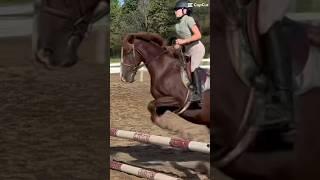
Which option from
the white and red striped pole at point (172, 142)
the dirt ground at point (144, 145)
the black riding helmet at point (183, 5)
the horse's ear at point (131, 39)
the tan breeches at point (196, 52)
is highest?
the black riding helmet at point (183, 5)

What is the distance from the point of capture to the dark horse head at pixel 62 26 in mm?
2240

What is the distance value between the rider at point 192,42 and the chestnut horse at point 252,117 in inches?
102

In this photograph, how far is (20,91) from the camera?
2.35m

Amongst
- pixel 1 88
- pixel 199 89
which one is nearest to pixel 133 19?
pixel 199 89

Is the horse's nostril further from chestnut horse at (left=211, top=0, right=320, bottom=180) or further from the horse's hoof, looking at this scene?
chestnut horse at (left=211, top=0, right=320, bottom=180)

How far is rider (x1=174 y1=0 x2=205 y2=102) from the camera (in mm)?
4625

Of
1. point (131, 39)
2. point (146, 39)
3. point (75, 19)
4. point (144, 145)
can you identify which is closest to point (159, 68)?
point (146, 39)

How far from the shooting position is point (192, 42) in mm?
4633

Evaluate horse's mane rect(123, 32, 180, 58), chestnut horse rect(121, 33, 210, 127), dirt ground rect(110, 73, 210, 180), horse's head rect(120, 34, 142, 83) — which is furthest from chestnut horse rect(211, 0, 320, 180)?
horse's head rect(120, 34, 142, 83)

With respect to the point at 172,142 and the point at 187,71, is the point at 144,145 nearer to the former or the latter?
the point at 187,71

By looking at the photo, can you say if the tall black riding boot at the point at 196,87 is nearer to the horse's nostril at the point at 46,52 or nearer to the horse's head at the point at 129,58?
the horse's head at the point at 129,58

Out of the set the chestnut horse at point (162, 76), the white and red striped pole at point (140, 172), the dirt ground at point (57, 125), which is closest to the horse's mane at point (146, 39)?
the chestnut horse at point (162, 76)

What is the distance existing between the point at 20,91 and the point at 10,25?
0.94 feet

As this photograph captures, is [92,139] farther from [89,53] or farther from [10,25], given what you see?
[10,25]
